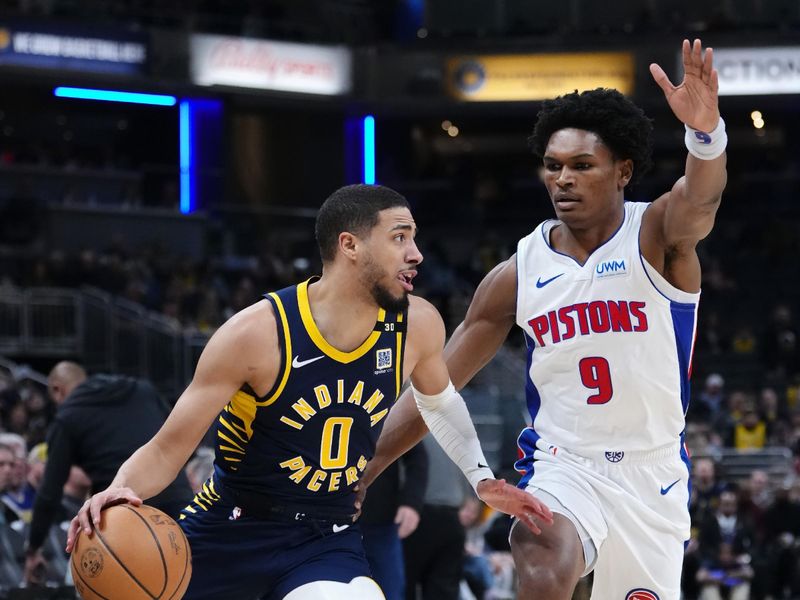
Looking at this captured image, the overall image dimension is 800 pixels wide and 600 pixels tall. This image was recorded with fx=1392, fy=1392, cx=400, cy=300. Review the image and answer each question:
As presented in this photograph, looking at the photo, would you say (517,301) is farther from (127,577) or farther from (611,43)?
(611,43)

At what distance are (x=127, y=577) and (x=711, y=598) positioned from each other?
982 centimetres

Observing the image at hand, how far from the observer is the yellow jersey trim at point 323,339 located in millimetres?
4891

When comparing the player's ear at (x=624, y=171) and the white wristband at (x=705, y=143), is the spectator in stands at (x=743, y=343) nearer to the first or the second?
the player's ear at (x=624, y=171)

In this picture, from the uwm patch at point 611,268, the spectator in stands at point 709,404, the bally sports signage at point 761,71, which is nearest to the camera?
the uwm patch at point 611,268

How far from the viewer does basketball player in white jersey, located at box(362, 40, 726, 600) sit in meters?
5.07

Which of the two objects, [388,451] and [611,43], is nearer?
[388,451]

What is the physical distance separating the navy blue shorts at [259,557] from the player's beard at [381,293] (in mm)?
815

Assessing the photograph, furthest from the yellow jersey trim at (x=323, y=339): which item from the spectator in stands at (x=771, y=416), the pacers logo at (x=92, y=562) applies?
the spectator in stands at (x=771, y=416)

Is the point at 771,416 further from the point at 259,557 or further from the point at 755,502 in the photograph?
the point at 259,557

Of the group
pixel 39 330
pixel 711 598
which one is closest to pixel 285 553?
pixel 711 598

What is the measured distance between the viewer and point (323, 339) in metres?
4.91

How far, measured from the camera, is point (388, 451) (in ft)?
18.6

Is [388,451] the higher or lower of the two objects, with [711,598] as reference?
higher

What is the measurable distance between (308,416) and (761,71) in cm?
2260
